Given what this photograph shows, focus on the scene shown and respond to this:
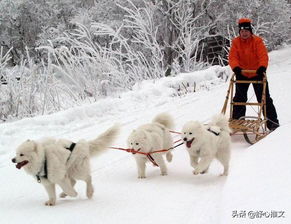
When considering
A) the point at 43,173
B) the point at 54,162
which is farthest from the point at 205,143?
the point at 43,173

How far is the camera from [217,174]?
5.06 metres

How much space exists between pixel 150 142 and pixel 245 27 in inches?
102

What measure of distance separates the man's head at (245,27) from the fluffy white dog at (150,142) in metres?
2.00

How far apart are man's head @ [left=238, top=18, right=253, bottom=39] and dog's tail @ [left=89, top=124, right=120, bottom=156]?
2.88m

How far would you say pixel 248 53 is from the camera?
650cm

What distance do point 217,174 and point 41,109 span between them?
529cm

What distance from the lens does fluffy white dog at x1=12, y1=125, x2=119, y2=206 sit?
3846 mm

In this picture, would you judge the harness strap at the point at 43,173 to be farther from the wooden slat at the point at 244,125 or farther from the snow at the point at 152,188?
the wooden slat at the point at 244,125

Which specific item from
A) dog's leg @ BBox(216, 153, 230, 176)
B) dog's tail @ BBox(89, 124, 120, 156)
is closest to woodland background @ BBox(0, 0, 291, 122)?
dog's tail @ BBox(89, 124, 120, 156)

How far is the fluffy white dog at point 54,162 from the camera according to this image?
3.85 meters

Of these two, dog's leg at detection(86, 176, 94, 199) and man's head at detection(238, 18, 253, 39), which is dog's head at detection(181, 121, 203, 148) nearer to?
dog's leg at detection(86, 176, 94, 199)

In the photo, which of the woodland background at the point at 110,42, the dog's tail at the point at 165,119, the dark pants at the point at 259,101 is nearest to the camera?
the dog's tail at the point at 165,119

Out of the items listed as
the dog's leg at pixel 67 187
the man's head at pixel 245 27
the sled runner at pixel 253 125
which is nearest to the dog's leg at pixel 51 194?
the dog's leg at pixel 67 187

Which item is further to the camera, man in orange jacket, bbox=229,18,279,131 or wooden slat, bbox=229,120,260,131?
man in orange jacket, bbox=229,18,279,131
